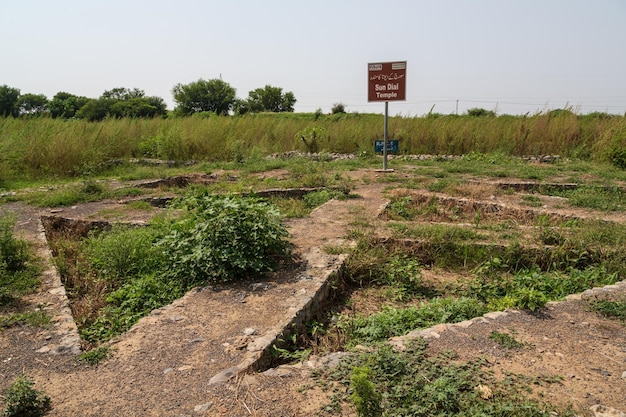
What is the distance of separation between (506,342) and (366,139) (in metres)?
10.8

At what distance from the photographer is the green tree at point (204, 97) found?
40.9 m

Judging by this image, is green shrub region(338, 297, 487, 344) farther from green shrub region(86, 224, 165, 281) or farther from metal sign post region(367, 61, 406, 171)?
metal sign post region(367, 61, 406, 171)

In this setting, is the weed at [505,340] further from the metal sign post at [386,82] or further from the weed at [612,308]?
the metal sign post at [386,82]

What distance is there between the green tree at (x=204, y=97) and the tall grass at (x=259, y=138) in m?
27.3

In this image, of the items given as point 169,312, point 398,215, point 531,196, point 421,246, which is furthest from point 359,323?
point 531,196

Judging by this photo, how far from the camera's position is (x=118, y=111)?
117 feet

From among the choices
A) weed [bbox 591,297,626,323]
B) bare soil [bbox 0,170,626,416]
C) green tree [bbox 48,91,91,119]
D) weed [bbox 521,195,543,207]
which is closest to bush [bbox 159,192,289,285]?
Answer: bare soil [bbox 0,170,626,416]

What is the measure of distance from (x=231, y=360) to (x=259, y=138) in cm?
1197

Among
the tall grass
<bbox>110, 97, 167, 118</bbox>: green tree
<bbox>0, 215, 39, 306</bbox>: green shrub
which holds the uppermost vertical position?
<bbox>110, 97, 167, 118</bbox>: green tree

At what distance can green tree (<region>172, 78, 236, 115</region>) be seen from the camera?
40.9 meters

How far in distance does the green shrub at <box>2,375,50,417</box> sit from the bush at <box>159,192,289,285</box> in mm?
1574

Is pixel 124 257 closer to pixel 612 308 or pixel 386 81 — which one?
pixel 612 308

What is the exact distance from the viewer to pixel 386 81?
330 inches

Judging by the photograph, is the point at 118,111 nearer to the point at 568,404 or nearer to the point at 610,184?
the point at 610,184
